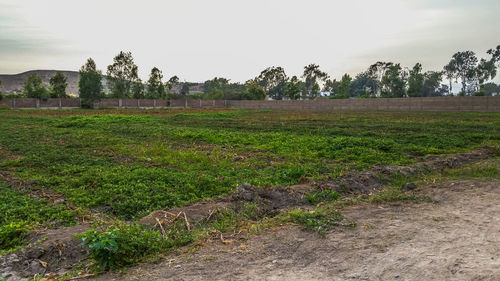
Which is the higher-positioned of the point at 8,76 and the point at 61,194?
the point at 8,76

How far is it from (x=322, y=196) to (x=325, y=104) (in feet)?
162

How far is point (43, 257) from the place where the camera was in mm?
4102

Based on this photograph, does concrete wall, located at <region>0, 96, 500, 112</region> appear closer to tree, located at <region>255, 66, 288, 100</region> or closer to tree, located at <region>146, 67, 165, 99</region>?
Answer: tree, located at <region>146, 67, 165, 99</region>

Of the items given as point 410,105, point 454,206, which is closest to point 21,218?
point 454,206

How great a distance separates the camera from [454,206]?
18.7 feet

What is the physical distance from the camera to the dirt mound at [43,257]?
151 inches

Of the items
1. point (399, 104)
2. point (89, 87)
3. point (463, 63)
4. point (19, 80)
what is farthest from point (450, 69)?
point (19, 80)

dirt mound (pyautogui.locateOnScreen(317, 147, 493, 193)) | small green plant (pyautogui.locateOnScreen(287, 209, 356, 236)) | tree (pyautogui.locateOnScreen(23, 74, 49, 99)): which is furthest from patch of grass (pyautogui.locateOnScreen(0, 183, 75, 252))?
tree (pyautogui.locateOnScreen(23, 74, 49, 99))

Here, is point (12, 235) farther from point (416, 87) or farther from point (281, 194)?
point (416, 87)

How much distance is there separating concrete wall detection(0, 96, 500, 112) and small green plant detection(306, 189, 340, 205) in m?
38.7

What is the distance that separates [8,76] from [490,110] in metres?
112

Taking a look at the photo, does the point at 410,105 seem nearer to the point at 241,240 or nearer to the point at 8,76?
the point at 241,240

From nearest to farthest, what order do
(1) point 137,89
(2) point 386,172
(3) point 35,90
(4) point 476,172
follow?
(2) point 386,172
(4) point 476,172
(3) point 35,90
(1) point 137,89

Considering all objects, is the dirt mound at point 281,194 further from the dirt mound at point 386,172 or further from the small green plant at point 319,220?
the small green plant at point 319,220
